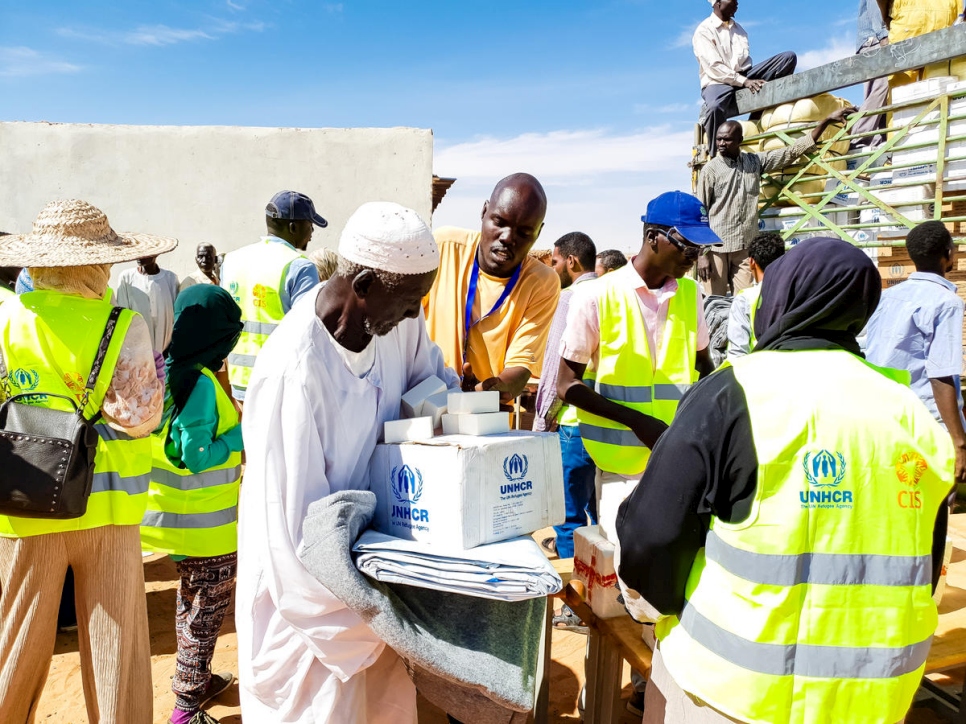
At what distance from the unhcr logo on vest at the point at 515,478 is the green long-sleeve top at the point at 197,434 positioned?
1851 millimetres

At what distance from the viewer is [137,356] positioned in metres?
2.59

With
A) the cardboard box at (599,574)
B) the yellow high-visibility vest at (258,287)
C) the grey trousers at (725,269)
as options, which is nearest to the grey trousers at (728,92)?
the grey trousers at (725,269)

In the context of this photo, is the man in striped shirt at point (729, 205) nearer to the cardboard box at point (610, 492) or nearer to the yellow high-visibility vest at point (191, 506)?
the cardboard box at point (610, 492)

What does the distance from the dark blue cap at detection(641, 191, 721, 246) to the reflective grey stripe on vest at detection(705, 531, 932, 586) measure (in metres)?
1.80

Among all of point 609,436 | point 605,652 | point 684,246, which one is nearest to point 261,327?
point 609,436

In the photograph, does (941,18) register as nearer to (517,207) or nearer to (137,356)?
(517,207)

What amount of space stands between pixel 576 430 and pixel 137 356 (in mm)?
2345

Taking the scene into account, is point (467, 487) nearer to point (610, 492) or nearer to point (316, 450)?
point (316, 450)

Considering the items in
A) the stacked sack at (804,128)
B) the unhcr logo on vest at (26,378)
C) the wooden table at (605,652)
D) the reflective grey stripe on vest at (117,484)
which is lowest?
the wooden table at (605,652)

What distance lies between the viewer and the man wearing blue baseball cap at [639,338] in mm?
3232

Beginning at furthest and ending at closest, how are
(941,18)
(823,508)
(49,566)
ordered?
(941,18) < (49,566) < (823,508)

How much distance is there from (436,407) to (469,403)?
0.13 m

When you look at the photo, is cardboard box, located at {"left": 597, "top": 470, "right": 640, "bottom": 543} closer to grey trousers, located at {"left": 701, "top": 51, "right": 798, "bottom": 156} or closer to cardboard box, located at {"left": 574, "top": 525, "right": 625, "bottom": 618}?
cardboard box, located at {"left": 574, "top": 525, "right": 625, "bottom": 618}

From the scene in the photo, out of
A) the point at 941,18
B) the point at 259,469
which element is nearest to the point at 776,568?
the point at 259,469
